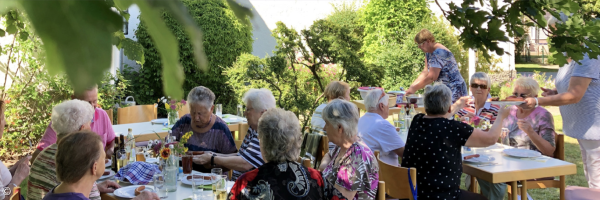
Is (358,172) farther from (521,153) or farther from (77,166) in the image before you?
(521,153)

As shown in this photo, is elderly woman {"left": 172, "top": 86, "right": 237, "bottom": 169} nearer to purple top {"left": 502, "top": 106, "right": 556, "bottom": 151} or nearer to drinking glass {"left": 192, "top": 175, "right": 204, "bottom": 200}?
drinking glass {"left": 192, "top": 175, "right": 204, "bottom": 200}

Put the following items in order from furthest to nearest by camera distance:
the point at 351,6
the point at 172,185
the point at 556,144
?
the point at 351,6, the point at 556,144, the point at 172,185

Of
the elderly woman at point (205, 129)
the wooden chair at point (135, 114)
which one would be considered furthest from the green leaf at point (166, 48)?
the wooden chair at point (135, 114)

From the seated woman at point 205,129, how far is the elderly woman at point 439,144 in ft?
5.16

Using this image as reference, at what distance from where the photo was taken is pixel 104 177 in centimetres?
332

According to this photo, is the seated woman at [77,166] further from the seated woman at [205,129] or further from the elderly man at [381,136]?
the elderly man at [381,136]

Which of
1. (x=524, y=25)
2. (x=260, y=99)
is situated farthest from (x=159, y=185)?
(x=524, y=25)

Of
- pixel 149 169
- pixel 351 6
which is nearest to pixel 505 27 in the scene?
pixel 149 169

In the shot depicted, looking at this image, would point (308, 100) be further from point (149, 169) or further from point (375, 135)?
point (149, 169)

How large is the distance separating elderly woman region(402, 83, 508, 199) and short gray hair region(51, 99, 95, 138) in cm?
226

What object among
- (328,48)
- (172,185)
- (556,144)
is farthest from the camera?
(328,48)

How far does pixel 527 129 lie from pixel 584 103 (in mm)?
491

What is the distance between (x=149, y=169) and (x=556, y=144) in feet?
11.2

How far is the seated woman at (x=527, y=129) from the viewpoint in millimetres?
4125
